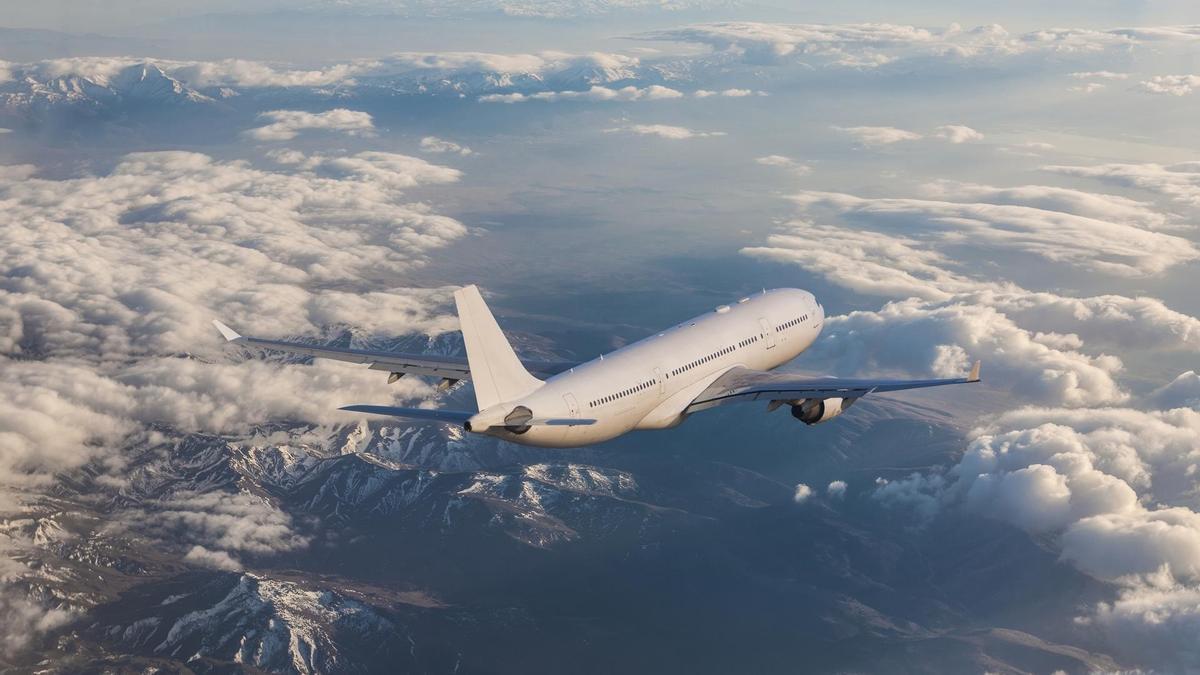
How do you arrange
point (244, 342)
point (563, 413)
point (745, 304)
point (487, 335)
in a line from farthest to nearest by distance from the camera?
point (745, 304)
point (244, 342)
point (563, 413)
point (487, 335)

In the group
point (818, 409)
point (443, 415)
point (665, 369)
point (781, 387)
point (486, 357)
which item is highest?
point (486, 357)

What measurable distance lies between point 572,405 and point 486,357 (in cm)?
681

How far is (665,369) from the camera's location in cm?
6569

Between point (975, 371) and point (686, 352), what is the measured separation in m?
19.7

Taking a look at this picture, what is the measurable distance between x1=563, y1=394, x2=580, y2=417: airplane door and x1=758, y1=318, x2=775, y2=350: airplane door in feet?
84.5

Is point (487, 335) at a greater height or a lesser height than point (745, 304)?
greater

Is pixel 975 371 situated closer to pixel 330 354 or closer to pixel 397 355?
pixel 397 355

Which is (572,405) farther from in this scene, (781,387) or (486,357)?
(781,387)

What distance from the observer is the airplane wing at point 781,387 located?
2378 inches

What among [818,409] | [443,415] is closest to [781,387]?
[818,409]

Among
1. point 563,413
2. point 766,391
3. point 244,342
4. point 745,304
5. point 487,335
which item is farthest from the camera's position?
point 745,304

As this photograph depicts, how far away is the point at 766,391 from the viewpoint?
6588 centimetres

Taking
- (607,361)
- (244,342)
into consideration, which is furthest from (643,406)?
(244,342)

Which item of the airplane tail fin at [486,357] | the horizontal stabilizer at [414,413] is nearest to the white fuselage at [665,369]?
the airplane tail fin at [486,357]
